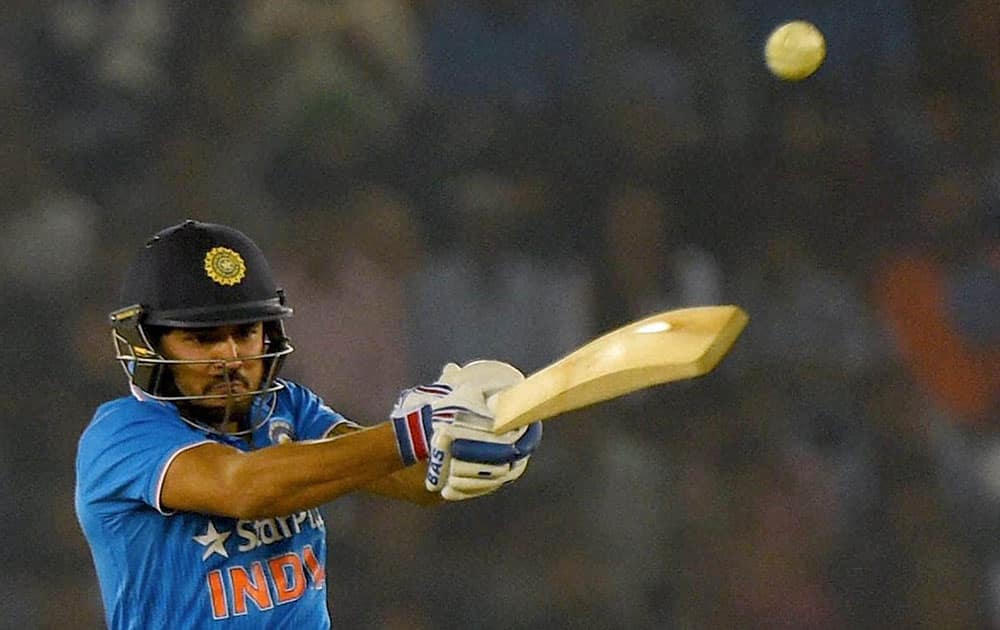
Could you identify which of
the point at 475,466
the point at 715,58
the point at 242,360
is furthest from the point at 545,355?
the point at 475,466

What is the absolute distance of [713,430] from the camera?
18.3 feet

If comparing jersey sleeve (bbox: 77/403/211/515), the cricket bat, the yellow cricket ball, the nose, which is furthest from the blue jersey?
the yellow cricket ball

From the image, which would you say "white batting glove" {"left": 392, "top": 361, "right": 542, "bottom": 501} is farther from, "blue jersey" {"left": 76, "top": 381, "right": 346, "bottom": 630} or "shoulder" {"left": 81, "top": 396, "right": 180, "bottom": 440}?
"shoulder" {"left": 81, "top": 396, "right": 180, "bottom": 440}

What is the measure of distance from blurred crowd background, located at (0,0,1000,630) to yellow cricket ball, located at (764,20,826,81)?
4.24 feet

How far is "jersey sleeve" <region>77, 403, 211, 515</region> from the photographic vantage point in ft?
9.02

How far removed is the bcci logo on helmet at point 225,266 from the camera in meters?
2.96

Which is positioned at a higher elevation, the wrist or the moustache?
the moustache

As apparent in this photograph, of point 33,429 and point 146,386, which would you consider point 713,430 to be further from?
point 146,386

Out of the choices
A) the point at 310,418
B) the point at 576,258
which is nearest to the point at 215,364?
the point at 310,418

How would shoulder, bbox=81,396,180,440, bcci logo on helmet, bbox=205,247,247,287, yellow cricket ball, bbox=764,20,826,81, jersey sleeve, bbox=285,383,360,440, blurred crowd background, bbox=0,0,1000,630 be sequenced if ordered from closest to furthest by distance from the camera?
shoulder, bbox=81,396,180,440, bcci logo on helmet, bbox=205,247,247,287, jersey sleeve, bbox=285,383,360,440, yellow cricket ball, bbox=764,20,826,81, blurred crowd background, bbox=0,0,1000,630

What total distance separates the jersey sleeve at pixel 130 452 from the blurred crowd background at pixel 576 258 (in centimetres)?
259

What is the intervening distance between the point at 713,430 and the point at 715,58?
1.27 m

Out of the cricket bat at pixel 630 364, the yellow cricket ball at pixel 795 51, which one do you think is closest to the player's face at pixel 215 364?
the cricket bat at pixel 630 364

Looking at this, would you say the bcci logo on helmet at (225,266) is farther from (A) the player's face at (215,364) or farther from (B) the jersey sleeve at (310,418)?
(B) the jersey sleeve at (310,418)
